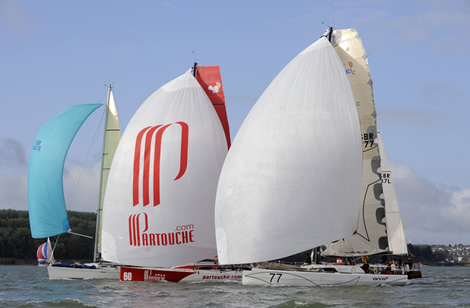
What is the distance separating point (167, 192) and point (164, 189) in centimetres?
19

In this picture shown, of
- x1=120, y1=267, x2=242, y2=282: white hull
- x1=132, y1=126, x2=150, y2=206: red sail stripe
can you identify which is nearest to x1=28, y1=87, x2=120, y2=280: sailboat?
x1=120, y1=267, x2=242, y2=282: white hull

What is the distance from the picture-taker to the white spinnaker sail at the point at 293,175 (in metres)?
26.6

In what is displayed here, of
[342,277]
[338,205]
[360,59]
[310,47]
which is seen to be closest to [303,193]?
[338,205]

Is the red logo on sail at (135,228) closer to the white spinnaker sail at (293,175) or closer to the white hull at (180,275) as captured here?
the white hull at (180,275)

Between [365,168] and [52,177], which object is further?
[52,177]

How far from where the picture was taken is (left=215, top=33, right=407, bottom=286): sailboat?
Answer: 26.6 meters

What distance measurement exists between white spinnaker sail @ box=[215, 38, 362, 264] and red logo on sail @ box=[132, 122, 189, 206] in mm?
4291

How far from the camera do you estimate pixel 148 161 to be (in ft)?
106

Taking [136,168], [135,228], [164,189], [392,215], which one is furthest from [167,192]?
[392,215]

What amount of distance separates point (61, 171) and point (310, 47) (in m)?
17.7

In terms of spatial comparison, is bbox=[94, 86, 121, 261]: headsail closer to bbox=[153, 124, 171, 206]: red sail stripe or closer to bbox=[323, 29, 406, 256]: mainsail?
bbox=[153, 124, 171, 206]: red sail stripe

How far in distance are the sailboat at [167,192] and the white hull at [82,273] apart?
3.97 m

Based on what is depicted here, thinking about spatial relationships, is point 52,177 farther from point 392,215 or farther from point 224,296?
point 392,215

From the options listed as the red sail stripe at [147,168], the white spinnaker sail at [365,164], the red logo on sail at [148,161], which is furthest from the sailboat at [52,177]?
the white spinnaker sail at [365,164]
